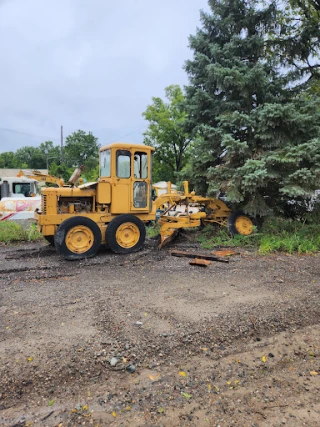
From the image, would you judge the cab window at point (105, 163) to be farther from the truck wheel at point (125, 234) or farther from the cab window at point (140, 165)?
the truck wheel at point (125, 234)

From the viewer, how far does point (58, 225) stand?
757 centimetres

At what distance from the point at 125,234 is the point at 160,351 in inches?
191

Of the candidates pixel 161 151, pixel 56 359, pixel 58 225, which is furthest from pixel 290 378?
pixel 161 151

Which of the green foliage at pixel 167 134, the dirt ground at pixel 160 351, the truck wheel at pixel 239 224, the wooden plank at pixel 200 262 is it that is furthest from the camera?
the green foliage at pixel 167 134

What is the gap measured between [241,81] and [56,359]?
28.4 feet

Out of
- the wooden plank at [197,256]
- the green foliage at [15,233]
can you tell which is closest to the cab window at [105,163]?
the wooden plank at [197,256]

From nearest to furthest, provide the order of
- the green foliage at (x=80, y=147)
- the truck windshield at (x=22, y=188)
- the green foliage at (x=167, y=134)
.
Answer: the truck windshield at (x=22, y=188), the green foliage at (x=167, y=134), the green foliage at (x=80, y=147)

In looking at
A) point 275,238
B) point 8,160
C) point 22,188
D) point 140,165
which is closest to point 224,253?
point 275,238

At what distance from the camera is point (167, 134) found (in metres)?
25.7

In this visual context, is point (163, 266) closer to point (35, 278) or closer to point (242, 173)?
point (35, 278)

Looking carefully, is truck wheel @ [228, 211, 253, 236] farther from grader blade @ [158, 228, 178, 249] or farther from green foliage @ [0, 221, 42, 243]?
green foliage @ [0, 221, 42, 243]

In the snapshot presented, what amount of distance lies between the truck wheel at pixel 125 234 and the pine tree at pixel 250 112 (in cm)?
266

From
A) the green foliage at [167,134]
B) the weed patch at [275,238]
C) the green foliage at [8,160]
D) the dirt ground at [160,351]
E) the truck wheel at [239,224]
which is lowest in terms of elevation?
the dirt ground at [160,351]

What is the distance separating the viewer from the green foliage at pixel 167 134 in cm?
2553
